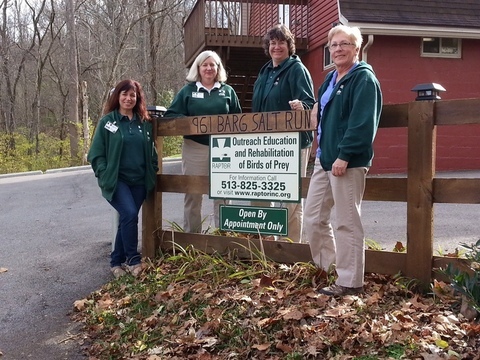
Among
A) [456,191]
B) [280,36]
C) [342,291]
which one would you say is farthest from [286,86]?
[342,291]

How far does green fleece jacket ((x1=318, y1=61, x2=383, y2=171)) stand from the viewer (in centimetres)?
354

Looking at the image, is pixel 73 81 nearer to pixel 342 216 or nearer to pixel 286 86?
pixel 286 86

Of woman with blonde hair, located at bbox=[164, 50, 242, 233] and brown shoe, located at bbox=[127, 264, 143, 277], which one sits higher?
woman with blonde hair, located at bbox=[164, 50, 242, 233]

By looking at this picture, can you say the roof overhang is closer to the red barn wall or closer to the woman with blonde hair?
the red barn wall

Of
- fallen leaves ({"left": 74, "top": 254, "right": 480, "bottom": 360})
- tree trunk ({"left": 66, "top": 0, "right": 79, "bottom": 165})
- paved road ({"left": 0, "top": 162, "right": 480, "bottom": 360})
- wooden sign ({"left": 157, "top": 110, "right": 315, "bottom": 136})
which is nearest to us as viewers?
fallen leaves ({"left": 74, "top": 254, "right": 480, "bottom": 360})

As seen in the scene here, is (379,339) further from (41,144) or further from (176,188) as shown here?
(41,144)

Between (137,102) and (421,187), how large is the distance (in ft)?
9.16

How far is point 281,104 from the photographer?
4.81 m

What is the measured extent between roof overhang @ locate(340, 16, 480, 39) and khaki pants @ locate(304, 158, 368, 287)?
9.42m

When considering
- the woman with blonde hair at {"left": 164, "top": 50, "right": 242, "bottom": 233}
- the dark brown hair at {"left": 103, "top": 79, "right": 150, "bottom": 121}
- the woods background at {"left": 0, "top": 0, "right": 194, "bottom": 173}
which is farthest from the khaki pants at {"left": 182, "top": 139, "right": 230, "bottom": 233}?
the woods background at {"left": 0, "top": 0, "right": 194, "bottom": 173}

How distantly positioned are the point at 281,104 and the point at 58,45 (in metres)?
31.8

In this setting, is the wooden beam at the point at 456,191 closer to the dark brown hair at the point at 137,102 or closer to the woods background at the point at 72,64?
the dark brown hair at the point at 137,102

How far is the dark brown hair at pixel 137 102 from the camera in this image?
509 cm

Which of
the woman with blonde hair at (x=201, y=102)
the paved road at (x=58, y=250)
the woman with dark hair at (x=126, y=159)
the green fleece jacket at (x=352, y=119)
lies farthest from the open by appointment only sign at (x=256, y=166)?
the paved road at (x=58, y=250)
